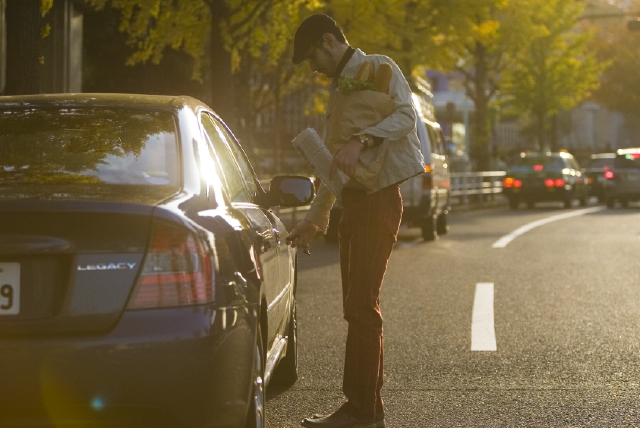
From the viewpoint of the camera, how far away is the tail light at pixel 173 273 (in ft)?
12.5

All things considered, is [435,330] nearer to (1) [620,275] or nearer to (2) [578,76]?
(1) [620,275]

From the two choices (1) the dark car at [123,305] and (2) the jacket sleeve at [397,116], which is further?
(2) the jacket sleeve at [397,116]

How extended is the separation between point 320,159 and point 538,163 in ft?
96.2

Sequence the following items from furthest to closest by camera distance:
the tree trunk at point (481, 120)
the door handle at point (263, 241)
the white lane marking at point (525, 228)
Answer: the tree trunk at point (481, 120) < the white lane marking at point (525, 228) < the door handle at point (263, 241)

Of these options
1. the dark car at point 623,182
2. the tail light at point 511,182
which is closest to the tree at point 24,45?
the tail light at point 511,182

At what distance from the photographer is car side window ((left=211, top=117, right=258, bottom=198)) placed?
222 inches

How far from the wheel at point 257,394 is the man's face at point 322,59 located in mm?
1299

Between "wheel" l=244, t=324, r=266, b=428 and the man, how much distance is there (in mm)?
797

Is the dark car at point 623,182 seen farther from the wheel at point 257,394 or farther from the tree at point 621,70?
the tree at point 621,70

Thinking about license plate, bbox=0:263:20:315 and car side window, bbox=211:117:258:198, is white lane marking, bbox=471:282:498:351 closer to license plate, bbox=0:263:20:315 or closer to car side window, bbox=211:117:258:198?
car side window, bbox=211:117:258:198

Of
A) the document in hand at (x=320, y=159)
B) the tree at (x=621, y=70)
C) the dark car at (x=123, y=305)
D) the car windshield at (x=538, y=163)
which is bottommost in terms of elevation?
the dark car at (x=123, y=305)

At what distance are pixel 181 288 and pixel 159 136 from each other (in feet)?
3.13

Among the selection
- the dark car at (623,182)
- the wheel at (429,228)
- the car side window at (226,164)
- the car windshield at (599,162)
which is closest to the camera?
the car side window at (226,164)

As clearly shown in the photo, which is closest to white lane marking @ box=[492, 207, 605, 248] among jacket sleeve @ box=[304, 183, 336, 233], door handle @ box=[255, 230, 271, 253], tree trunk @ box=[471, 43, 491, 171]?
tree trunk @ box=[471, 43, 491, 171]
